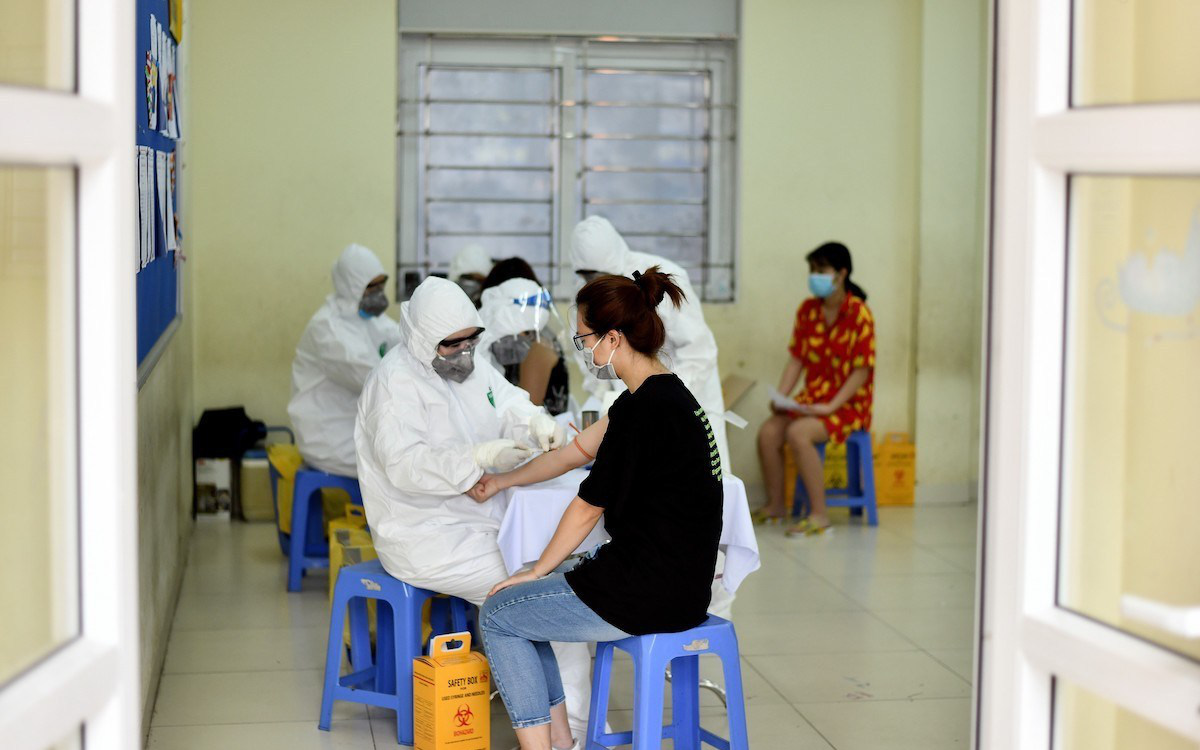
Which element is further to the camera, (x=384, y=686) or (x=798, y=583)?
(x=798, y=583)

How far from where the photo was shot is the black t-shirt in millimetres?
2811

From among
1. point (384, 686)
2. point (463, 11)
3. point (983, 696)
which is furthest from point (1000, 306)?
point (463, 11)

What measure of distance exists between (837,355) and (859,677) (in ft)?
8.17

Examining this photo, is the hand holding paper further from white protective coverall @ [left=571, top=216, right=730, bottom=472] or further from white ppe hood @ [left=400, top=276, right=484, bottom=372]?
white ppe hood @ [left=400, top=276, right=484, bottom=372]

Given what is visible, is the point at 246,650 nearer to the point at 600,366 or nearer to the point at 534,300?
the point at 534,300

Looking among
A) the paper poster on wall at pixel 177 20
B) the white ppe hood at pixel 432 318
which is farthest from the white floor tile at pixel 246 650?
the paper poster on wall at pixel 177 20

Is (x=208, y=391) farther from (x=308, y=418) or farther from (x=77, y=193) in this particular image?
(x=77, y=193)

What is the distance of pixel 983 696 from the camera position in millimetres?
1676

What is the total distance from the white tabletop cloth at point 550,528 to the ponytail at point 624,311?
52 centimetres

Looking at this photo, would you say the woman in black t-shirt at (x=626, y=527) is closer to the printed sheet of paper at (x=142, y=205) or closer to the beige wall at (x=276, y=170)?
the printed sheet of paper at (x=142, y=205)

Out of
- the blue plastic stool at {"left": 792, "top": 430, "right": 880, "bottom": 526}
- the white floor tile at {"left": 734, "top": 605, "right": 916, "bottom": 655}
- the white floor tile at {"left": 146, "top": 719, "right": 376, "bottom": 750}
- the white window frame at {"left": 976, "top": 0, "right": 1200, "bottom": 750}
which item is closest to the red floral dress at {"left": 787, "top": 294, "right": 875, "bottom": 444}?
the blue plastic stool at {"left": 792, "top": 430, "right": 880, "bottom": 526}

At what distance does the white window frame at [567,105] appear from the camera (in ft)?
21.5

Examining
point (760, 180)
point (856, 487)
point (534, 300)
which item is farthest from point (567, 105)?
point (856, 487)

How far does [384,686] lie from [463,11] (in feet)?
12.6
